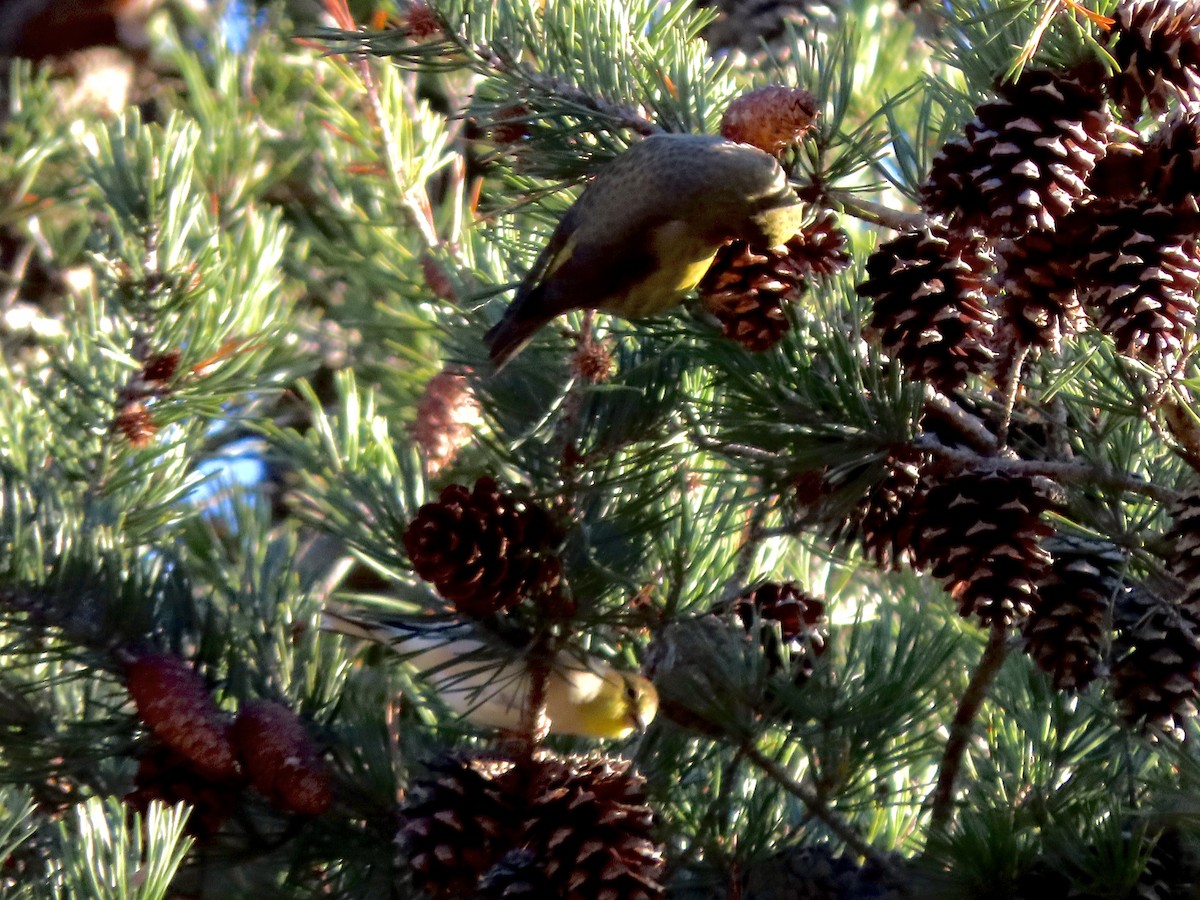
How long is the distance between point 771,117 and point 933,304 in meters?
0.16

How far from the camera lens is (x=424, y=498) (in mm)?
1037

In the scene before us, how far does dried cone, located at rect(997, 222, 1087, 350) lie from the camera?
0.73 meters

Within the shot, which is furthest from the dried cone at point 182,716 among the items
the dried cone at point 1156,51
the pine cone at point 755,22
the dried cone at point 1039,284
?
the pine cone at point 755,22

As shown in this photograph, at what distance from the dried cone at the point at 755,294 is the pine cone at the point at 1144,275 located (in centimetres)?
18

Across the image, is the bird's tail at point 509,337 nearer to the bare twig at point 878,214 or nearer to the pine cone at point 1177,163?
the bare twig at point 878,214

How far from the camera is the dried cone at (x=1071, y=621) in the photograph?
825 mm

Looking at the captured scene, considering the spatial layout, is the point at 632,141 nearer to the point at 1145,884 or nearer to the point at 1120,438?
the point at 1120,438

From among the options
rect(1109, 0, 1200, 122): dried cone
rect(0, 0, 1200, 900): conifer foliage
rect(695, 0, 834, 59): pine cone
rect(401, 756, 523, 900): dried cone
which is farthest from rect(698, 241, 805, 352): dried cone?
A: rect(695, 0, 834, 59): pine cone

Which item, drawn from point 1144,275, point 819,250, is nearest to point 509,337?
point 819,250

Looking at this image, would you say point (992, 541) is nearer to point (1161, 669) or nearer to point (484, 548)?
point (1161, 669)

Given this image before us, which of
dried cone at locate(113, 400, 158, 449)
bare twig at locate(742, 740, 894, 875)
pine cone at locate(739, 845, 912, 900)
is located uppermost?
dried cone at locate(113, 400, 158, 449)

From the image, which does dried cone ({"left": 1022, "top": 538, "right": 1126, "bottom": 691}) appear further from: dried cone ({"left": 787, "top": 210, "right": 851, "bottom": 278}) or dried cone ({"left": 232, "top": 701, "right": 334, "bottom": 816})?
dried cone ({"left": 232, "top": 701, "right": 334, "bottom": 816})

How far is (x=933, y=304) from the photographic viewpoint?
2.45 feet

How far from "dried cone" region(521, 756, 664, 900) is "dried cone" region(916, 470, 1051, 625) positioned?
253mm
